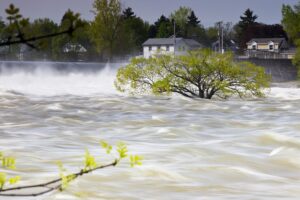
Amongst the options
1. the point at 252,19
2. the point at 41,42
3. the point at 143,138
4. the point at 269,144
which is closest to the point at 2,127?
the point at 143,138

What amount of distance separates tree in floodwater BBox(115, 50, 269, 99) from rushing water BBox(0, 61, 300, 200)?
2.73 m

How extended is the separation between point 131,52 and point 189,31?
89.2 ft

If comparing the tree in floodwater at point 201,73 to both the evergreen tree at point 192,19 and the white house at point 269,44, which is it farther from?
the evergreen tree at point 192,19

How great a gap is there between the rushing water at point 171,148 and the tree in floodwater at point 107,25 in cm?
5727

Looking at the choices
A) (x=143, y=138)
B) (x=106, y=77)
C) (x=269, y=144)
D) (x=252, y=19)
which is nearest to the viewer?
(x=269, y=144)

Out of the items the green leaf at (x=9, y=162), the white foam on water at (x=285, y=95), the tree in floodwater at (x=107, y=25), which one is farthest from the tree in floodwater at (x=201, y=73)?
the tree in floodwater at (x=107, y=25)

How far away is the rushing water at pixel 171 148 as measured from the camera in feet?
27.0

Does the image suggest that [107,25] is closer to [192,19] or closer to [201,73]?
[192,19]

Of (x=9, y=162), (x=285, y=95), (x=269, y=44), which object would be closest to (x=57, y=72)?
(x=269, y=44)

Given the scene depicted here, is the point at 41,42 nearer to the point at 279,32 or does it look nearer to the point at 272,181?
the point at 272,181

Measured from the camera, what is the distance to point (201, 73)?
26.5 meters

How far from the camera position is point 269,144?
1298 cm

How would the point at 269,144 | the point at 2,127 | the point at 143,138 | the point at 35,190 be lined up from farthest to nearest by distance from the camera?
the point at 2,127 → the point at 143,138 → the point at 269,144 → the point at 35,190

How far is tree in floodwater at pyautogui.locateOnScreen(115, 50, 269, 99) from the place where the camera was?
1038 inches
